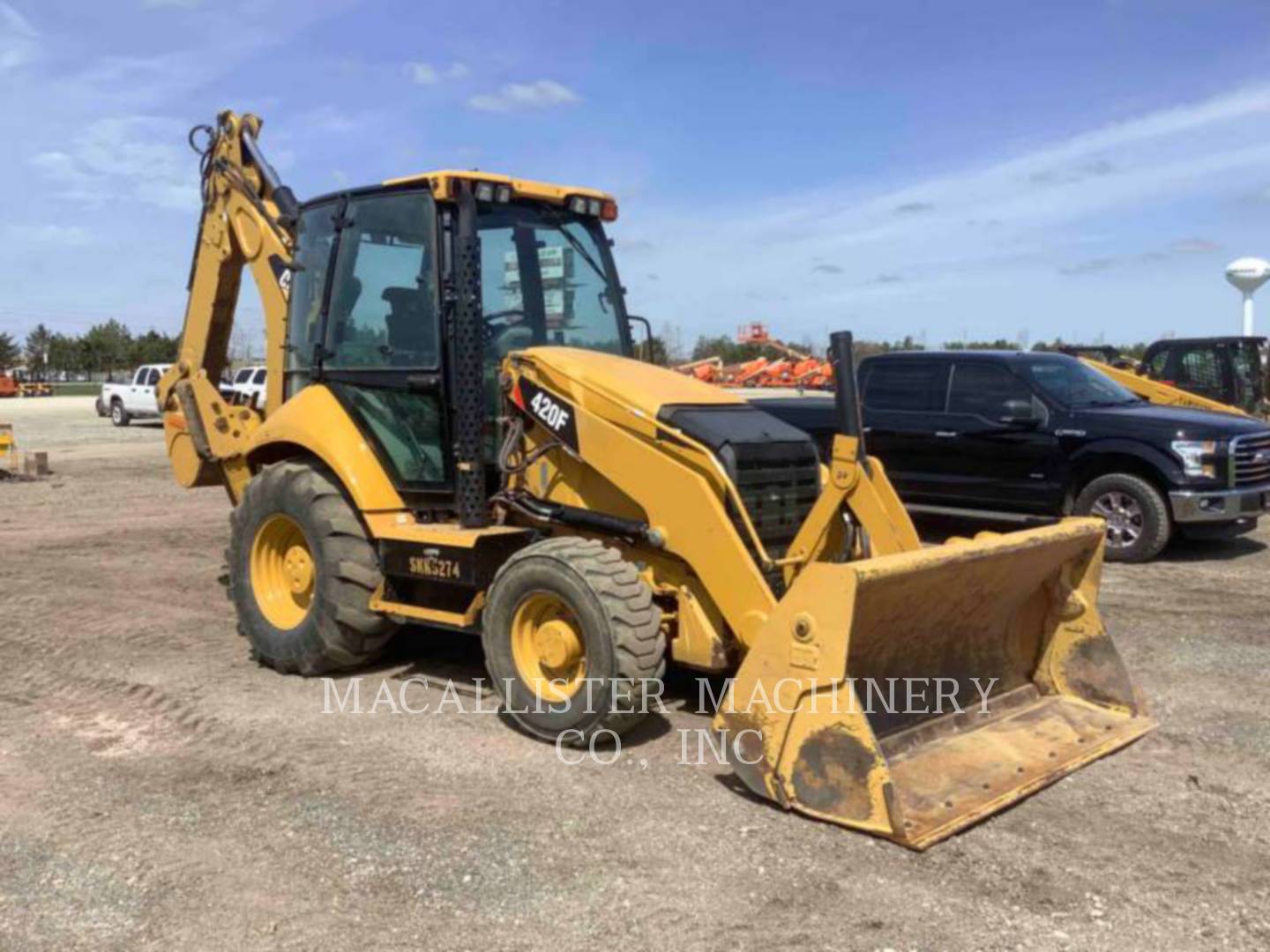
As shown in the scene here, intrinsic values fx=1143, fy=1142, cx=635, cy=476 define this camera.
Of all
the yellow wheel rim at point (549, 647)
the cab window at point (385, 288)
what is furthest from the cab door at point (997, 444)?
the yellow wheel rim at point (549, 647)

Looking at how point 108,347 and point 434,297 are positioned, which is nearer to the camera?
point 434,297

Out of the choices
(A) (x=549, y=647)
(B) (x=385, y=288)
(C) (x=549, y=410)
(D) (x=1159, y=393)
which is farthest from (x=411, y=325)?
(D) (x=1159, y=393)

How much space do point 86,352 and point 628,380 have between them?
293ft

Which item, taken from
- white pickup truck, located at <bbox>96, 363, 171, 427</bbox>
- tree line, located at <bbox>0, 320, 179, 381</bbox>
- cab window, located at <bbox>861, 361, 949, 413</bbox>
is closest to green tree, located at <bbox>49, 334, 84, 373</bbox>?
tree line, located at <bbox>0, 320, 179, 381</bbox>

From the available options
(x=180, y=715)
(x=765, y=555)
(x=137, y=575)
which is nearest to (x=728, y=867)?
(x=765, y=555)

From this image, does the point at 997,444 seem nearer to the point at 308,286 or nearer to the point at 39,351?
the point at 308,286

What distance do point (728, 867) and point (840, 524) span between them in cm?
211

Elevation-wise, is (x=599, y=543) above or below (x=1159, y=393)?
below

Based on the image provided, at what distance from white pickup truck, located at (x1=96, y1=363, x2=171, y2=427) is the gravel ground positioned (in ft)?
87.8

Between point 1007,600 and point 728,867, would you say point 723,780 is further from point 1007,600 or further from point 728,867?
point 1007,600

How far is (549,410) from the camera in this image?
18.9ft

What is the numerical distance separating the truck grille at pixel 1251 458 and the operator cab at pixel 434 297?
21.0 ft

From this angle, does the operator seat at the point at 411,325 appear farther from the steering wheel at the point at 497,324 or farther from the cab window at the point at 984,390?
the cab window at the point at 984,390

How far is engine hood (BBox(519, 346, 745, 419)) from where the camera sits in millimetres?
5594
